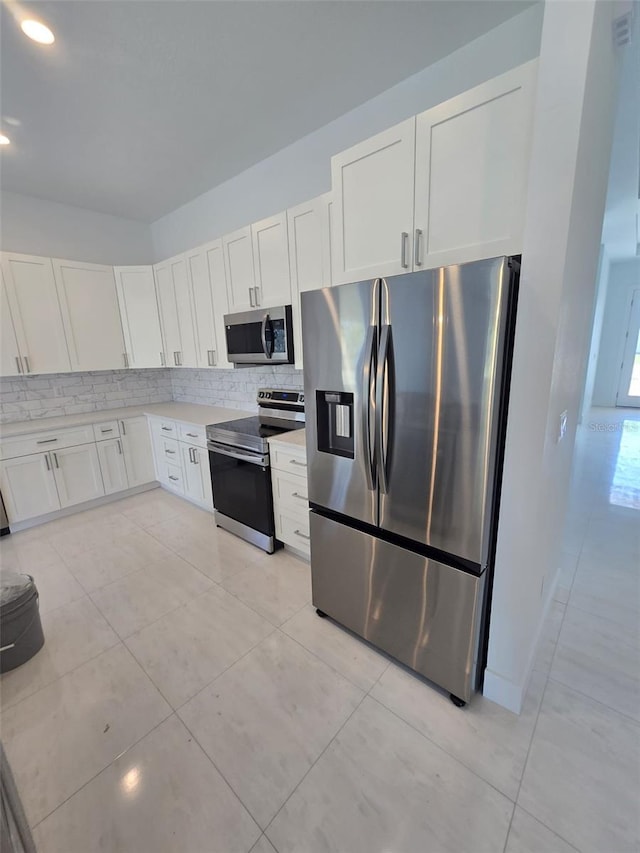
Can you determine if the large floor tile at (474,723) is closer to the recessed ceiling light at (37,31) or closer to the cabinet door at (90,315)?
the recessed ceiling light at (37,31)

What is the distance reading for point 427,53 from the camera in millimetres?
1850

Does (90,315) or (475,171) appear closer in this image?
(475,171)

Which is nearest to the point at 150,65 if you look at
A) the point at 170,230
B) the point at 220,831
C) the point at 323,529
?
the point at 170,230

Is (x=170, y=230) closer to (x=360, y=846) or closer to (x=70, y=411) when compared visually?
(x=70, y=411)

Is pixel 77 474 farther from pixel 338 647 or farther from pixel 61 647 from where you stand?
pixel 338 647

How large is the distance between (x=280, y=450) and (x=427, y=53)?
2.37 m

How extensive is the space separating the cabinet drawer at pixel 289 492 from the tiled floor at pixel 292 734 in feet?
1.65

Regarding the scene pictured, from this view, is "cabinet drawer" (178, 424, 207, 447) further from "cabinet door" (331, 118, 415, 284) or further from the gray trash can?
"cabinet door" (331, 118, 415, 284)

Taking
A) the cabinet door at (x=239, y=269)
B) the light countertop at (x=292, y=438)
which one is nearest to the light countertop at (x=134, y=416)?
the light countertop at (x=292, y=438)

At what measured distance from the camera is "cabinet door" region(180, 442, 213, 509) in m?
3.13

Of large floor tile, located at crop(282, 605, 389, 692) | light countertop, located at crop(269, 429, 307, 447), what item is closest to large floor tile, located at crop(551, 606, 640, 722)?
large floor tile, located at crop(282, 605, 389, 692)

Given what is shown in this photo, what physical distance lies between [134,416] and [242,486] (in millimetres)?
1791

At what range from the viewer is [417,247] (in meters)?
1.57

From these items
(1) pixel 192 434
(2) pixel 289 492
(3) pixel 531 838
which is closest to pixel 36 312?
(1) pixel 192 434
